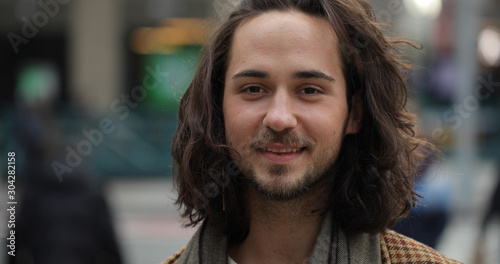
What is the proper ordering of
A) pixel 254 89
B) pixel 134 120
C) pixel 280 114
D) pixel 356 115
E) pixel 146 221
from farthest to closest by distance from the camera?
pixel 134 120 < pixel 146 221 < pixel 356 115 < pixel 254 89 < pixel 280 114

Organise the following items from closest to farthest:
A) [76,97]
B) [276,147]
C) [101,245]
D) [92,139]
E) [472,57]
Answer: [276,147]
[101,245]
[472,57]
[92,139]
[76,97]

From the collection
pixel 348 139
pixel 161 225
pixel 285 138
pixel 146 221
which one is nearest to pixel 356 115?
pixel 348 139

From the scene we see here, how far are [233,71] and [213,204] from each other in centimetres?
48

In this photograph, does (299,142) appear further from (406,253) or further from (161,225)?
(161,225)

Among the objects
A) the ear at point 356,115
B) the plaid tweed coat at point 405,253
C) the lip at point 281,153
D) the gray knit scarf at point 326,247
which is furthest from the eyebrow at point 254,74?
the plaid tweed coat at point 405,253

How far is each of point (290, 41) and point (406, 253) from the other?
77cm

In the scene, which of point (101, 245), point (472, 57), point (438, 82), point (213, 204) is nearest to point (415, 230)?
point (101, 245)

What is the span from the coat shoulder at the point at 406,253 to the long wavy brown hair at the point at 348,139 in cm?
6

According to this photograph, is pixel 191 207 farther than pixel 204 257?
Yes

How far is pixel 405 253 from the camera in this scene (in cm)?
240

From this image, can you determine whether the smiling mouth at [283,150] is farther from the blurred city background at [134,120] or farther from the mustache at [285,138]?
the blurred city background at [134,120]

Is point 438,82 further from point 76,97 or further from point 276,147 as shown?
point 276,147

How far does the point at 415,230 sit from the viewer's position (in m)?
5.20

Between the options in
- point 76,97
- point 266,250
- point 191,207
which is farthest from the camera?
point 76,97
